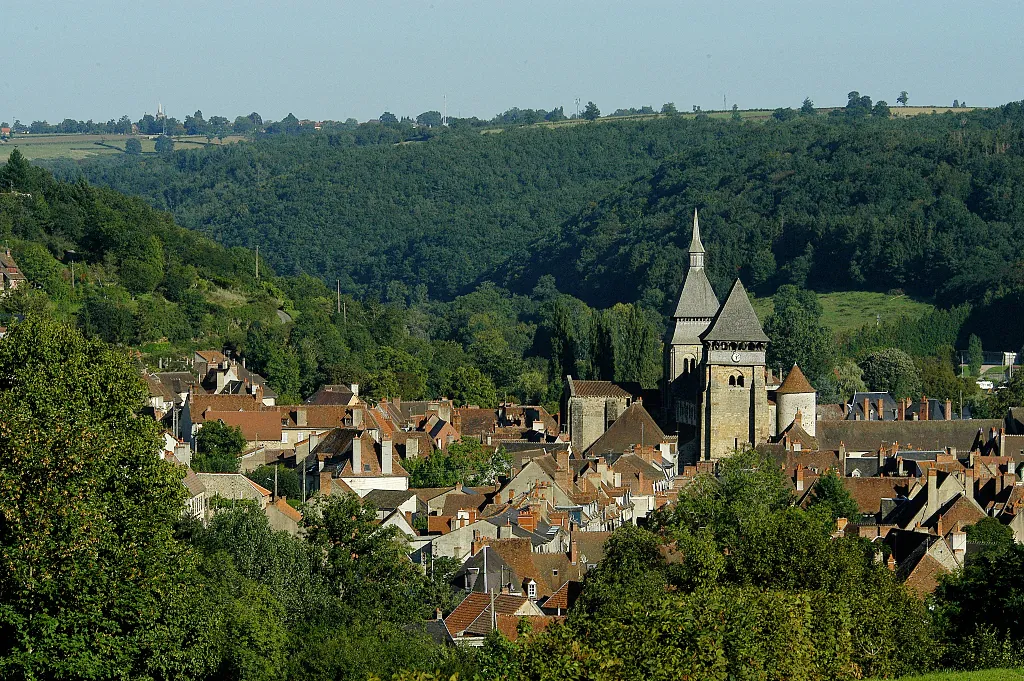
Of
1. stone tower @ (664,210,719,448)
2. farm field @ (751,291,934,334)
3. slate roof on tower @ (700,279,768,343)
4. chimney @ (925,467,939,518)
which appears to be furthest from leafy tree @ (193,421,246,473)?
farm field @ (751,291,934,334)

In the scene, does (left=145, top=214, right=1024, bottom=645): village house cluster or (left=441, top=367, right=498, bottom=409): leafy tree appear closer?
(left=145, top=214, right=1024, bottom=645): village house cluster

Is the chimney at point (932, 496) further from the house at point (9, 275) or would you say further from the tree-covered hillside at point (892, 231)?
the tree-covered hillside at point (892, 231)

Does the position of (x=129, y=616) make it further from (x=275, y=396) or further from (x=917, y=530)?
(x=275, y=396)

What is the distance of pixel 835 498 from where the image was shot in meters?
62.5

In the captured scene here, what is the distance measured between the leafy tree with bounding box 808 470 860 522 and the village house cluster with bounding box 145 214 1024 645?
67 cm

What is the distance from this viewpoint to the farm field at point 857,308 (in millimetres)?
156375

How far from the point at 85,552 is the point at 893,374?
92.9 metres

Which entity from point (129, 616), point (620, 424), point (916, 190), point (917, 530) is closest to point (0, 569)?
point (129, 616)

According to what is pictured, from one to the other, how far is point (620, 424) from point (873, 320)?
243 feet

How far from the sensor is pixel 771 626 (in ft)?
120

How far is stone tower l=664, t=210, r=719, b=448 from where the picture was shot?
91.1m

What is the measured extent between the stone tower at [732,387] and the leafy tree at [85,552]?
48.3 metres

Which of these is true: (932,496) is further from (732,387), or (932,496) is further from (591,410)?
(591,410)

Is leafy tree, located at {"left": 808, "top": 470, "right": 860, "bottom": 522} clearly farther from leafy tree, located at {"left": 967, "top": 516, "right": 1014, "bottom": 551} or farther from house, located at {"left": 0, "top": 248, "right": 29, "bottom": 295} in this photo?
house, located at {"left": 0, "top": 248, "right": 29, "bottom": 295}
